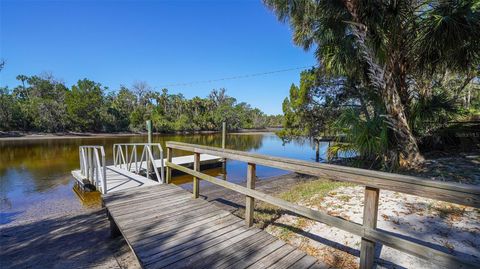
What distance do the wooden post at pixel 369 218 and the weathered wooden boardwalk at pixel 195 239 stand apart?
1.46 feet

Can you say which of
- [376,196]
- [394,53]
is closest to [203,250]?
[376,196]

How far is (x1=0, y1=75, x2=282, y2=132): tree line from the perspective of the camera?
31062mm

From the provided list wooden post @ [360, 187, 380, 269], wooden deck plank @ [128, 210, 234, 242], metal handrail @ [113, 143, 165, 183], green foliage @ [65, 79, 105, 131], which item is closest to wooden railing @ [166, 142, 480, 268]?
wooden post @ [360, 187, 380, 269]

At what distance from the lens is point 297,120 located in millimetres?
13242

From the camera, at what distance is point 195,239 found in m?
2.57

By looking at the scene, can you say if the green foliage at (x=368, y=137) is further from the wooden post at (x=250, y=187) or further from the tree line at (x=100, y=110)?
the tree line at (x=100, y=110)

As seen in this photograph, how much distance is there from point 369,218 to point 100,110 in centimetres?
4082

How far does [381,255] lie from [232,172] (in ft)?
31.1

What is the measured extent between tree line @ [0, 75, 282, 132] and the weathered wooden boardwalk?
36617mm

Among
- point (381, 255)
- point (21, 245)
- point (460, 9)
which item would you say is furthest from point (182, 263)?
point (460, 9)

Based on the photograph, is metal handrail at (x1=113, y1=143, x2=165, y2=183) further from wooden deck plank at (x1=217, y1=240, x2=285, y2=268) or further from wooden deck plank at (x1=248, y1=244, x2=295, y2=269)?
wooden deck plank at (x1=248, y1=244, x2=295, y2=269)

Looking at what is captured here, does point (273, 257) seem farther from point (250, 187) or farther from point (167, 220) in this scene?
point (167, 220)

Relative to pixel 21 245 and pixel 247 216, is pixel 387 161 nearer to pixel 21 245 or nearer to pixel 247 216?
pixel 247 216

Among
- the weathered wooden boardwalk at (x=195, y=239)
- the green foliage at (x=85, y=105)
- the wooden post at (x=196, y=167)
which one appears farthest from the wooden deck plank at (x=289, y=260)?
the green foliage at (x=85, y=105)
